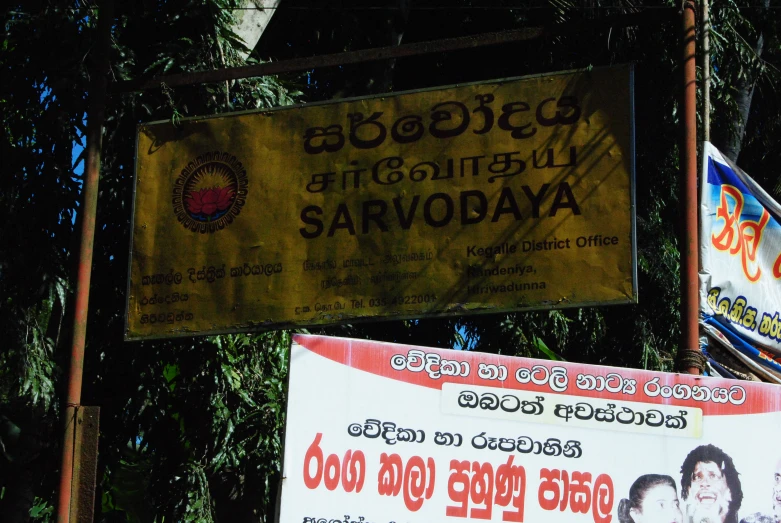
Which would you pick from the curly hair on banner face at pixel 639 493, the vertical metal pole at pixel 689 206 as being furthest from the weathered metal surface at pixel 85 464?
the vertical metal pole at pixel 689 206

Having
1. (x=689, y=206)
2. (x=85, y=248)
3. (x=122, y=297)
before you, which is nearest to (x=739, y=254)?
(x=689, y=206)

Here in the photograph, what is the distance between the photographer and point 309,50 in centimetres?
1247

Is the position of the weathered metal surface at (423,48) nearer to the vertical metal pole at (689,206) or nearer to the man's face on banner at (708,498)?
the vertical metal pole at (689,206)

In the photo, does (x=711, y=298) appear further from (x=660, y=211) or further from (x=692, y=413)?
(x=660, y=211)

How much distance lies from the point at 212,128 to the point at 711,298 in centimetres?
328

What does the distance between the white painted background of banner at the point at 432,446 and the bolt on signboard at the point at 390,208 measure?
31.3 inches

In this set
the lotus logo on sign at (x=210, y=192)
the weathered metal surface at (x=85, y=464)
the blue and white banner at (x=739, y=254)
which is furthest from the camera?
the blue and white banner at (x=739, y=254)

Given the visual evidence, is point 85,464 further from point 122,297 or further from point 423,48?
point 122,297

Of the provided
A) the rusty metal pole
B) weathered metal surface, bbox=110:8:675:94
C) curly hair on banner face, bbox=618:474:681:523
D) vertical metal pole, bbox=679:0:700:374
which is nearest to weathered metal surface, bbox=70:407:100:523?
the rusty metal pole

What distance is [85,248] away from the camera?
6.29 metres

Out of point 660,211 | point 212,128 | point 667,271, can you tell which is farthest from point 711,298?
point 660,211

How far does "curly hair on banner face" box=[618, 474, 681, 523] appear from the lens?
5.04m

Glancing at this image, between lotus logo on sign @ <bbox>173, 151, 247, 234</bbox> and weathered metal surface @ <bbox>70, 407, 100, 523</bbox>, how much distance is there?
143 centimetres

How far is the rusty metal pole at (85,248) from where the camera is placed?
552 cm
